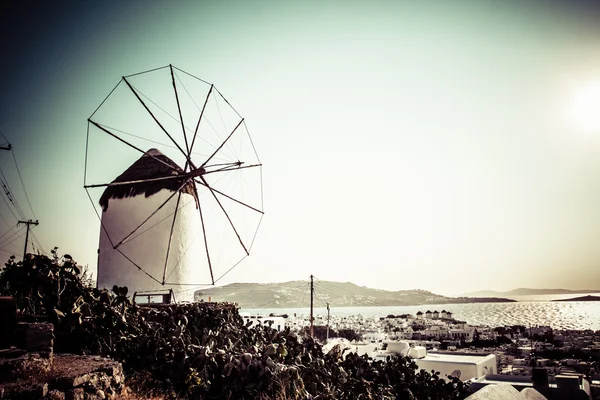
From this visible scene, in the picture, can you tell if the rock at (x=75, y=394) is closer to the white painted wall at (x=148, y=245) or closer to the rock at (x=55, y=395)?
the rock at (x=55, y=395)

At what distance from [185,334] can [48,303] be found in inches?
81.9

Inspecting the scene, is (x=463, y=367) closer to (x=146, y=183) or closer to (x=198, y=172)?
(x=198, y=172)

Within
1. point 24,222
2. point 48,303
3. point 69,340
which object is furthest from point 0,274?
point 24,222

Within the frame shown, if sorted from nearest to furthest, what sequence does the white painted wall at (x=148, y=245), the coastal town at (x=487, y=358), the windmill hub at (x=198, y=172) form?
the windmill hub at (x=198, y=172) < the white painted wall at (x=148, y=245) < the coastal town at (x=487, y=358)

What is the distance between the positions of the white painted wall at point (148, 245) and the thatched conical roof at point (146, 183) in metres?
0.17

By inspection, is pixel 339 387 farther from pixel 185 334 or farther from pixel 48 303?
pixel 48 303

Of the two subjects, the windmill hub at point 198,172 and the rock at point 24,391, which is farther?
the windmill hub at point 198,172

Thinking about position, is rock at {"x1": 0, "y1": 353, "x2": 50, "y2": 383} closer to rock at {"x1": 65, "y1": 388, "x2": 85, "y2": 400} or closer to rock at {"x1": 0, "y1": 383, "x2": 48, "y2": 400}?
rock at {"x1": 0, "y1": 383, "x2": 48, "y2": 400}

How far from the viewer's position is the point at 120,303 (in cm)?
669

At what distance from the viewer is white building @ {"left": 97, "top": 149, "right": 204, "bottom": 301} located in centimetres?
1229

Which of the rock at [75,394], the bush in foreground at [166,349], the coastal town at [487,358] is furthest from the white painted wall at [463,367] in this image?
the rock at [75,394]

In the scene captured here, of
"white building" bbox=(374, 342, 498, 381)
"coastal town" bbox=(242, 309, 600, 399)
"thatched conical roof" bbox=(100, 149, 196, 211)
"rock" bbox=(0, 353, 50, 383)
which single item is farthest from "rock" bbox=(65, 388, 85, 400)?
"white building" bbox=(374, 342, 498, 381)

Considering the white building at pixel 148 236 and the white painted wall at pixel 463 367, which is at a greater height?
the white building at pixel 148 236

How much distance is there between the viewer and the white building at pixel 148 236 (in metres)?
12.3
